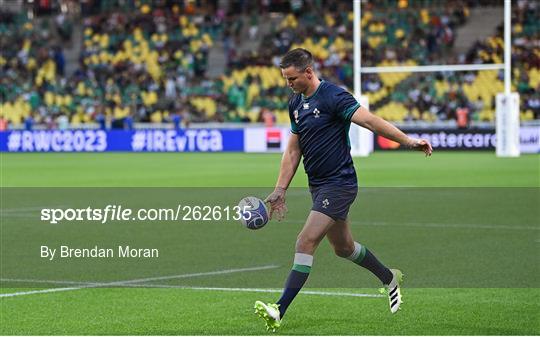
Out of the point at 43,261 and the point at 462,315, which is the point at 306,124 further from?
the point at 43,261

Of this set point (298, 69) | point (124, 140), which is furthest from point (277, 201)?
point (124, 140)

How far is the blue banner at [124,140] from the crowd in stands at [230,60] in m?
1.01

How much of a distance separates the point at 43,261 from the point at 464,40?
115 ft

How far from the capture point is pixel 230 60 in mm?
49594

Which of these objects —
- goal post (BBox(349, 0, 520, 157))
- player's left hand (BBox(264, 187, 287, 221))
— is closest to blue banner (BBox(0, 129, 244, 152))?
goal post (BBox(349, 0, 520, 157))

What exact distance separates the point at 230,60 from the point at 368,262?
1609 inches

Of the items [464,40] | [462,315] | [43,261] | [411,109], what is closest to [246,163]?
[411,109]

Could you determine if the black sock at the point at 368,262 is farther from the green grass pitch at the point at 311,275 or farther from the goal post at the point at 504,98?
the goal post at the point at 504,98

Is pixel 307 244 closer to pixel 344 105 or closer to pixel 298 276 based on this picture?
pixel 298 276

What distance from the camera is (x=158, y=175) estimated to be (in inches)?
1107

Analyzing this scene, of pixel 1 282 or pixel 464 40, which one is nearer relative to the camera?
pixel 1 282

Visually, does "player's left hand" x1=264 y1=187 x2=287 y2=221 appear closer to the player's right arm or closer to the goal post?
the player's right arm

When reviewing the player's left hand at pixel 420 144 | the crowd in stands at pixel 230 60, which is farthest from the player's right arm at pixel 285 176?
the crowd in stands at pixel 230 60

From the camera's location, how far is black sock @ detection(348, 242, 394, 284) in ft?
29.9
